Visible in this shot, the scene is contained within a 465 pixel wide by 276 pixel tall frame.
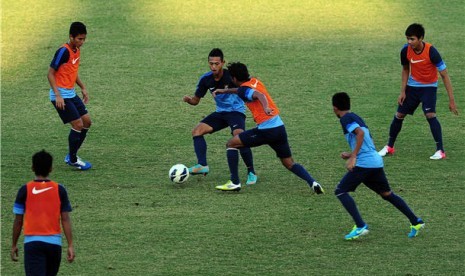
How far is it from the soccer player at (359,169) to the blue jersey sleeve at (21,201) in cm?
382

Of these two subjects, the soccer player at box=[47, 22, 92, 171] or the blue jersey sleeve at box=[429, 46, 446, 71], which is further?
the blue jersey sleeve at box=[429, 46, 446, 71]

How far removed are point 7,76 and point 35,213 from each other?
32.4ft

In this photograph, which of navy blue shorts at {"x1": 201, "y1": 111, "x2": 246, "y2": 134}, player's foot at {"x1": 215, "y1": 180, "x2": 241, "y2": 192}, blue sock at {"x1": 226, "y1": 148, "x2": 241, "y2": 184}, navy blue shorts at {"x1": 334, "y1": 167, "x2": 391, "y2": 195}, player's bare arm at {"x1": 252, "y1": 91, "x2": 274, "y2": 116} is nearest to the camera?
navy blue shorts at {"x1": 334, "y1": 167, "x2": 391, "y2": 195}

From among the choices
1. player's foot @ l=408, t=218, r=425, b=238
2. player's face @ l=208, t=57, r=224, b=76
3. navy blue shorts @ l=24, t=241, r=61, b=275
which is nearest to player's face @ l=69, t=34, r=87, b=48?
player's face @ l=208, t=57, r=224, b=76

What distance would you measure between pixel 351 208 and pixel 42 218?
12.7ft

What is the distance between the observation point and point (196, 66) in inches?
730

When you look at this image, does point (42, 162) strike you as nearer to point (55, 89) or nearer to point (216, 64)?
point (216, 64)

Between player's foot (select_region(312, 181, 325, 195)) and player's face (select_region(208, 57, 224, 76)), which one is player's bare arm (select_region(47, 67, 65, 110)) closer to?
player's face (select_region(208, 57, 224, 76))

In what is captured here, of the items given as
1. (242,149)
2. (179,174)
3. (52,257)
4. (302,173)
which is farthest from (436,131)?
(52,257)

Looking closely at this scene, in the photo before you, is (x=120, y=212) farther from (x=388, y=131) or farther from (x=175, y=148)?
(x=388, y=131)

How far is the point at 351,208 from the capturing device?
10.8 m

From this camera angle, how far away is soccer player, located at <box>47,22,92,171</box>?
1326 cm

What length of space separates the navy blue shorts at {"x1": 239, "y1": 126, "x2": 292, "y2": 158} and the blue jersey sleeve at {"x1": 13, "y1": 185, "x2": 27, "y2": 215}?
14.1 feet

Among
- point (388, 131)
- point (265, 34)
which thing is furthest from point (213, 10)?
point (388, 131)
